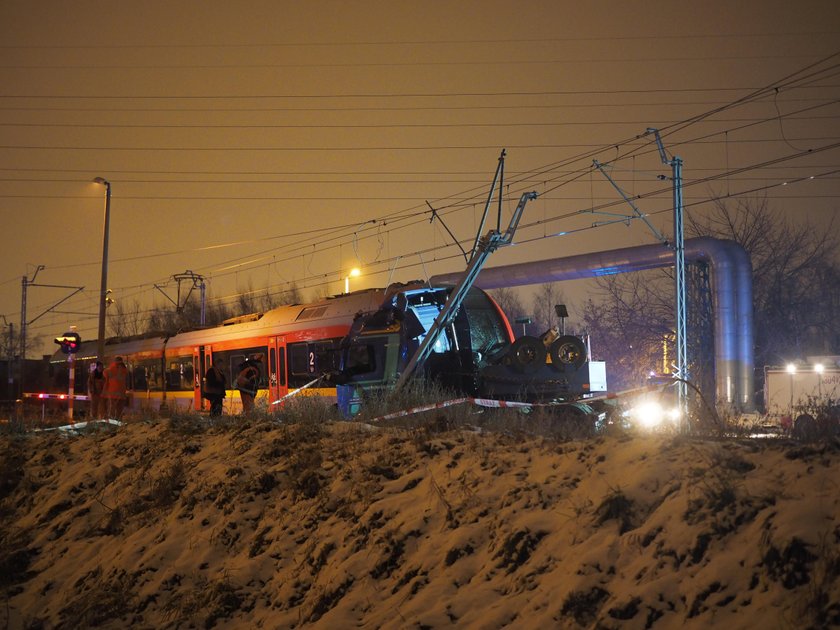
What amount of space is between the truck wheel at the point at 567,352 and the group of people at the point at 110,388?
9932 millimetres

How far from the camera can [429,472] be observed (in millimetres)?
8148

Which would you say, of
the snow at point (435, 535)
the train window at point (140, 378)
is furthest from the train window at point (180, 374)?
the snow at point (435, 535)

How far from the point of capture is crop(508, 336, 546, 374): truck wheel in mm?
16594

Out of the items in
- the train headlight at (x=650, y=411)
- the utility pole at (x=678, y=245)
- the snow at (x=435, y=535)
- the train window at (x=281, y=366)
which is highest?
the utility pole at (x=678, y=245)

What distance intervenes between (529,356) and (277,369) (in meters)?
7.87

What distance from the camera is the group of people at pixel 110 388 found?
2080 centimetres

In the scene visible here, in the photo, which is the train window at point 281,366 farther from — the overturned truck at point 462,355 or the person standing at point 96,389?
the person standing at point 96,389

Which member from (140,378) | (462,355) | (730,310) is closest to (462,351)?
(462,355)

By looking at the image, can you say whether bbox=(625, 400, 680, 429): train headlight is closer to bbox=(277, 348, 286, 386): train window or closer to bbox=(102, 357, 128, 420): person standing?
bbox=(277, 348, 286, 386): train window

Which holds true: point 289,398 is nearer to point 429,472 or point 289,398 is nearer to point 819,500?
point 429,472

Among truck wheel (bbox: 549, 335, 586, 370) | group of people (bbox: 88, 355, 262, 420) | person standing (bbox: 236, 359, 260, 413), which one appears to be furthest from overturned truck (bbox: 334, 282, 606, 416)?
group of people (bbox: 88, 355, 262, 420)

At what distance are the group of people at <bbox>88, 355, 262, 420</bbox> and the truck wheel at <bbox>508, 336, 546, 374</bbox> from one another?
16.5 ft

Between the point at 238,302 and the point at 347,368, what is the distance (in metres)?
62.2

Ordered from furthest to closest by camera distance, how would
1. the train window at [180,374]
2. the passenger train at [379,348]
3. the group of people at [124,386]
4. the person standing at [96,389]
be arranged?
the train window at [180,374], the person standing at [96,389], the group of people at [124,386], the passenger train at [379,348]
